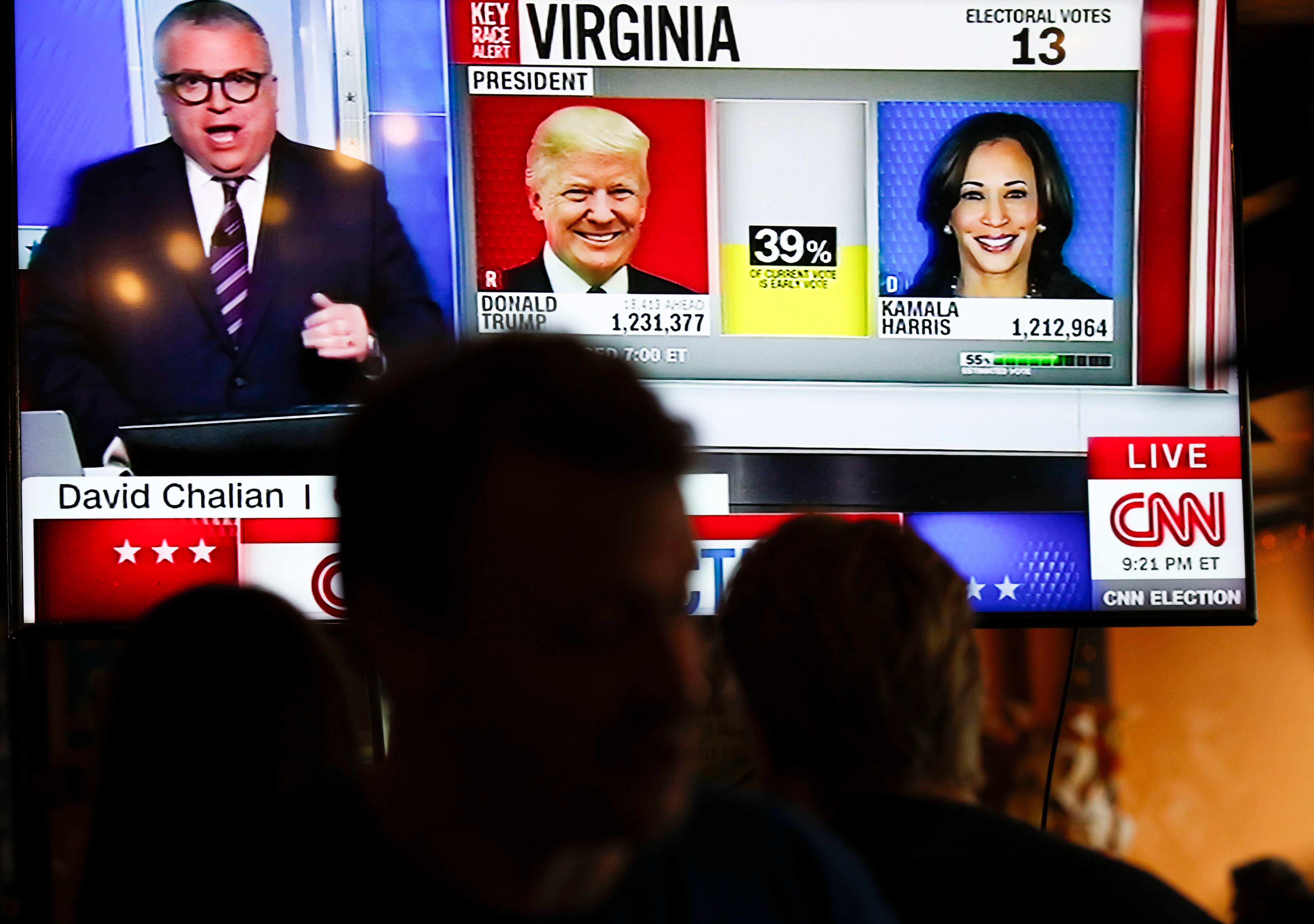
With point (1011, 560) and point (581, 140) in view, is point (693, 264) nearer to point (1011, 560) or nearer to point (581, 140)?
point (581, 140)

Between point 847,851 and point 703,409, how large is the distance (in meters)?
1.45

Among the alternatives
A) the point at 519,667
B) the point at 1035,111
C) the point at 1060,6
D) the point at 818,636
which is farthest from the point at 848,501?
the point at 519,667

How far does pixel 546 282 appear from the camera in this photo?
2.33 meters

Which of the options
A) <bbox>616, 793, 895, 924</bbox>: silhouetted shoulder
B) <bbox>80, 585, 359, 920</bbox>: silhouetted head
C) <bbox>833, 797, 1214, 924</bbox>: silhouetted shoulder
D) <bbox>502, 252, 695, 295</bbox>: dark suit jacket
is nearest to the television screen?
<bbox>502, 252, 695, 295</bbox>: dark suit jacket

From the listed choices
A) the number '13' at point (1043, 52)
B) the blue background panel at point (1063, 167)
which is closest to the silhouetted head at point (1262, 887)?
the blue background panel at point (1063, 167)

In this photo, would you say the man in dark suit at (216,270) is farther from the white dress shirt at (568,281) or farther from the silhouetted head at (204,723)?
the silhouetted head at (204,723)

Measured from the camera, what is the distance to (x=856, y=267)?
238 centimetres

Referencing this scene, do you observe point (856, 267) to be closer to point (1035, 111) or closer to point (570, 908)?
point (1035, 111)

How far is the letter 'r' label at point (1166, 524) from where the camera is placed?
2369 mm

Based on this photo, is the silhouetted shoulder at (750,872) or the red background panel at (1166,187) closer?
the silhouetted shoulder at (750,872)

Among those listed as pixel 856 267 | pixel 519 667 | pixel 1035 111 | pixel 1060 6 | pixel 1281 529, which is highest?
pixel 1060 6

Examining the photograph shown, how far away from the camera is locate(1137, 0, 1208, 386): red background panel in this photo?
2.42m

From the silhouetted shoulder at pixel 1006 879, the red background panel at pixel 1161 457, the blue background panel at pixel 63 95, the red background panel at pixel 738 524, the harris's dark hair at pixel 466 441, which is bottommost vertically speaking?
the silhouetted shoulder at pixel 1006 879

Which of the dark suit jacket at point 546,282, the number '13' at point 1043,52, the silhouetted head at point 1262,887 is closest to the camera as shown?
the silhouetted head at point 1262,887
